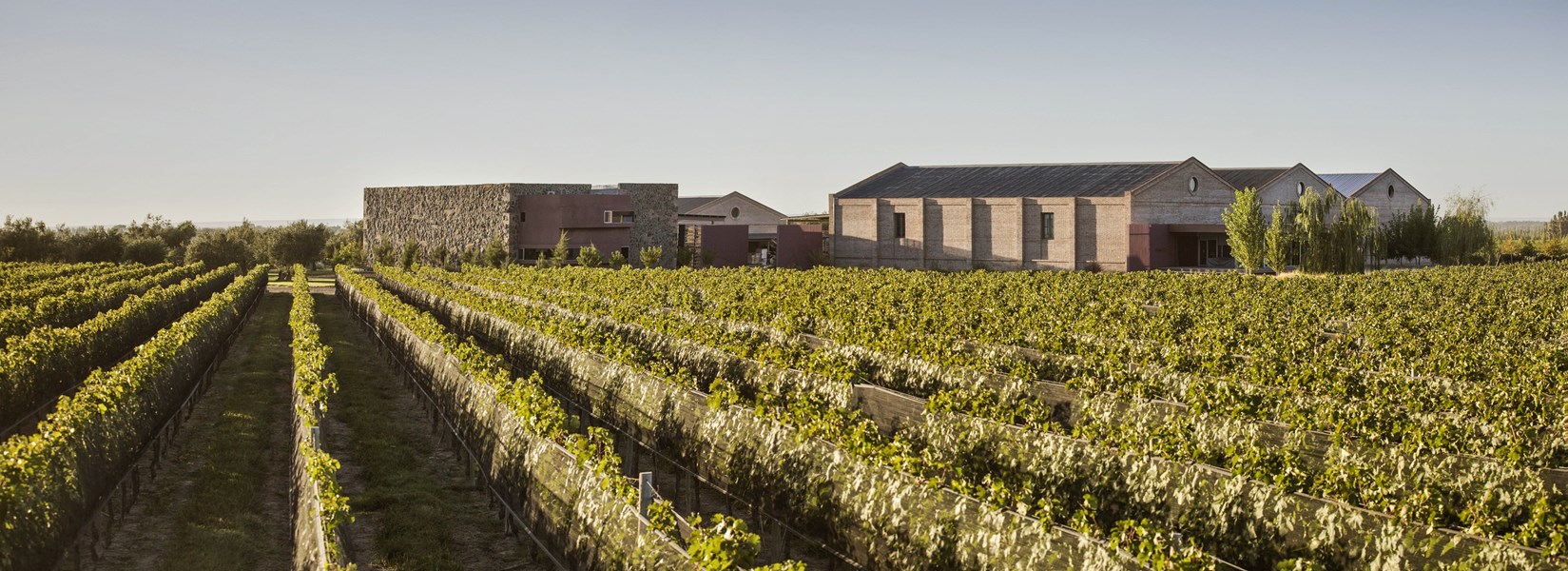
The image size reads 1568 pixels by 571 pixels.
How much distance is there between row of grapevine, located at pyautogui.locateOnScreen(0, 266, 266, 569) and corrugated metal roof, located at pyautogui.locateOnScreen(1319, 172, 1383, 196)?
70515mm

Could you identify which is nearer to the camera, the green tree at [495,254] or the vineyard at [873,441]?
the vineyard at [873,441]

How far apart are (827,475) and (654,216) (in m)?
67.1

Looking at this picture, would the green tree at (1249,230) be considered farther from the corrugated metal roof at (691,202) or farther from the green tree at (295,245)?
the green tree at (295,245)

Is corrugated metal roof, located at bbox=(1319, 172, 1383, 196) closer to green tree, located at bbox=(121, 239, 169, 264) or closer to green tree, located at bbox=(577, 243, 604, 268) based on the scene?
green tree, located at bbox=(577, 243, 604, 268)

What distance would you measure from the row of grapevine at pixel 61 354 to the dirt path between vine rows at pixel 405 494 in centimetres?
478

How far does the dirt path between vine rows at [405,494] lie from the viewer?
12.4 m

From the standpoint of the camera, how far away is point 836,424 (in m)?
12.3

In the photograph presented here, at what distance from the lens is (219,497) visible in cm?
1452

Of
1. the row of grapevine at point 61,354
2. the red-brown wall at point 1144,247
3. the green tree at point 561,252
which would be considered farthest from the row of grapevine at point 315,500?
the green tree at point 561,252

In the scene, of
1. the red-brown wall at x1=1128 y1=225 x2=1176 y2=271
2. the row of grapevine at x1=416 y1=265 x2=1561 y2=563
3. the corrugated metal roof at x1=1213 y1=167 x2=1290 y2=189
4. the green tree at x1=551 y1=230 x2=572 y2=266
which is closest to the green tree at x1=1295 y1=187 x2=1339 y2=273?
the red-brown wall at x1=1128 y1=225 x2=1176 y2=271

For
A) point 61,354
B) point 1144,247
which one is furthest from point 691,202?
point 61,354

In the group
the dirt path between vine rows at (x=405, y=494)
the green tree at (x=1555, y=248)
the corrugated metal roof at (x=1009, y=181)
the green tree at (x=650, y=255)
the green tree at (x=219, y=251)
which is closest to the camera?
the dirt path between vine rows at (x=405, y=494)

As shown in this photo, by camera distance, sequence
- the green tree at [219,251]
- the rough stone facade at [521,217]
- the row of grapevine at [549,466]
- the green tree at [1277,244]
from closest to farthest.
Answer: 1. the row of grapevine at [549,466]
2. the green tree at [1277,244]
3. the rough stone facade at [521,217]
4. the green tree at [219,251]

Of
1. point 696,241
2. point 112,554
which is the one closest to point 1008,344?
point 112,554
